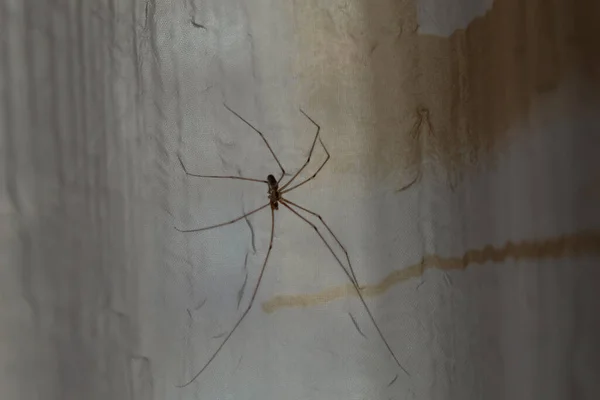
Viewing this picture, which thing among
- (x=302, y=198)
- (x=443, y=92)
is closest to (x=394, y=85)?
(x=443, y=92)

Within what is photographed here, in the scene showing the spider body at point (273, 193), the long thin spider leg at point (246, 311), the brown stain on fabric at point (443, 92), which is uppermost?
the brown stain on fabric at point (443, 92)

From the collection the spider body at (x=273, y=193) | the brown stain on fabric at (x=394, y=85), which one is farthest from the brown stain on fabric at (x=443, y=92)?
the spider body at (x=273, y=193)

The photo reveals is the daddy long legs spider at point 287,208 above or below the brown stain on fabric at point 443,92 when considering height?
below

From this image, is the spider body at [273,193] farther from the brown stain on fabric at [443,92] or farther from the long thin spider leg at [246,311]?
the brown stain on fabric at [443,92]

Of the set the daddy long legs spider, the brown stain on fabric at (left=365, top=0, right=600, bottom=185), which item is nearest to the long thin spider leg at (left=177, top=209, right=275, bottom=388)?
the daddy long legs spider

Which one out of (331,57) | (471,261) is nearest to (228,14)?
(331,57)

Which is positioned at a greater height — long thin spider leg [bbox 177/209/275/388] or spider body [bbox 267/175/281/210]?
spider body [bbox 267/175/281/210]

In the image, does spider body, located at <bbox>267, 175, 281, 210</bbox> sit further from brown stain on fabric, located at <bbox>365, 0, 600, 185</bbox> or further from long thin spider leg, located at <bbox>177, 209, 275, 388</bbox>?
brown stain on fabric, located at <bbox>365, 0, 600, 185</bbox>

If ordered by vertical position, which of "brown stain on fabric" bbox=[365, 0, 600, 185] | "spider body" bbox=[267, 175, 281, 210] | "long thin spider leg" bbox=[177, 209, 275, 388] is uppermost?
"brown stain on fabric" bbox=[365, 0, 600, 185]

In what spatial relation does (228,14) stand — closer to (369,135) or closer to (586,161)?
(369,135)
